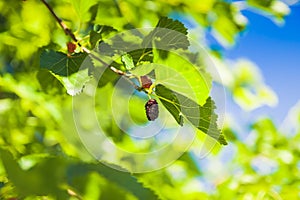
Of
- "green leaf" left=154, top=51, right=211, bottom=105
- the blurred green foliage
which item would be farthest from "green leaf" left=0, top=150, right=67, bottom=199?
"green leaf" left=154, top=51, right=211, bottom=105

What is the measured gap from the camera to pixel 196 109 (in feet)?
1.32

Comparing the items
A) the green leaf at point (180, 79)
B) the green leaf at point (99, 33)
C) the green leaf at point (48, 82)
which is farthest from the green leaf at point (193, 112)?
the green leaf at point (48, 82)

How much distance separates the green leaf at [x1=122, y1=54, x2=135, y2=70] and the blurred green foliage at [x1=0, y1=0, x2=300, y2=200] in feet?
0.15

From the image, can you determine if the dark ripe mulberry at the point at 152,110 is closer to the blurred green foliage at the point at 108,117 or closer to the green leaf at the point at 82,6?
the blurred green foliage at the point at 108,117

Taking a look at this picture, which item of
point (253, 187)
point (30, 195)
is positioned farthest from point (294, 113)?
point (30, 195)

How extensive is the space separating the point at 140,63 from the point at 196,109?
0.07 metres

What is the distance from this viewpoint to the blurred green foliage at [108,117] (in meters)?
0.46

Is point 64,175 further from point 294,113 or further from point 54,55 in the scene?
point 294,113

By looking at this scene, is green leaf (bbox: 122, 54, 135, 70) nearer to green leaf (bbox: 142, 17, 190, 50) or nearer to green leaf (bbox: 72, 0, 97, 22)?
green leaf (bbox: 142, 17, 190, 50)

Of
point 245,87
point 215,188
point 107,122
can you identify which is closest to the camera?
point 107,122

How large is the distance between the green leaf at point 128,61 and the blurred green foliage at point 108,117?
5cm

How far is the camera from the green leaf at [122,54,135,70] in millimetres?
430

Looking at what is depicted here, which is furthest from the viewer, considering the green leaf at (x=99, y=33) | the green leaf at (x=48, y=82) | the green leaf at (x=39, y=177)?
the green leaf at (x=48, y=82)

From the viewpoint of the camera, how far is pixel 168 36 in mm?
437
